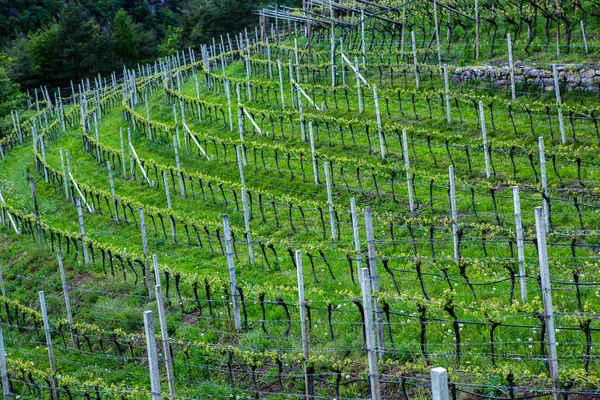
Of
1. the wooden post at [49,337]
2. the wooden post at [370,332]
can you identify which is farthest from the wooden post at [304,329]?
the wooden post at [49,337]

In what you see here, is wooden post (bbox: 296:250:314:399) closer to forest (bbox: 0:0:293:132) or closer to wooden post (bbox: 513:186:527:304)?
wooden post (bbox: 513:186:527:304)

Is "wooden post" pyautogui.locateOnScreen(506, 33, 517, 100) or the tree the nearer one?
"wooden post" pyautogui.locateOnScreen(506, 33, 517, 100)

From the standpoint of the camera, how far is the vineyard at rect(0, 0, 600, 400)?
9141 mm

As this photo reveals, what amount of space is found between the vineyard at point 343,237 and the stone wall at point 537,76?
0.05 metres

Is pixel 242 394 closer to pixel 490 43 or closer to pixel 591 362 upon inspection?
pixel 591 362

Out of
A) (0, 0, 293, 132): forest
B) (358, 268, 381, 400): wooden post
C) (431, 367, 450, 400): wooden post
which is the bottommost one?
(358, 268, 381, 400): wooden post

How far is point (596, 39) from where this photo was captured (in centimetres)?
2166

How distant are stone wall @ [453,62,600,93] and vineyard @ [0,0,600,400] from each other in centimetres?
5

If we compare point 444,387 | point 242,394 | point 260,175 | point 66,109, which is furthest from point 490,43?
point 66,109

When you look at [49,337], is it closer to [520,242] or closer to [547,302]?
[520,242]

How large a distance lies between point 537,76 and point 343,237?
8.31 meters

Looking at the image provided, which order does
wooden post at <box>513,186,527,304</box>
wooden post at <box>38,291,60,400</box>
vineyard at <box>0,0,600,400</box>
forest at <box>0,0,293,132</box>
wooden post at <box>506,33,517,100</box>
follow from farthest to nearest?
forest at <box>0,0,293,132</box> < wooden post at <box>506,33,517,100</box> < wooden post at <box>38,291,60,400</box> < wooden post at <box>513,186,527,304</box> < vineyard at <box>0,0,600,400</box>

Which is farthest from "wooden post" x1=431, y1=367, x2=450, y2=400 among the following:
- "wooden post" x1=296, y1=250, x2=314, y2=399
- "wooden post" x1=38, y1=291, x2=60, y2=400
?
"wooden post" x1=38, y1=291, x2=60, y2=400

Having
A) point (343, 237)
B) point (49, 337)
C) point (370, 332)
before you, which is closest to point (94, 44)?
point (343, 237)
